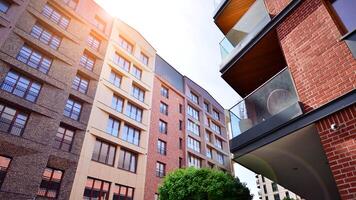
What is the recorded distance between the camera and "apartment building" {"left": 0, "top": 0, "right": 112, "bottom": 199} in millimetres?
15828

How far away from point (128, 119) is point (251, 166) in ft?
62.9

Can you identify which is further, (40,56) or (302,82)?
(40,56)

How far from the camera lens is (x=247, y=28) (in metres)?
8.67

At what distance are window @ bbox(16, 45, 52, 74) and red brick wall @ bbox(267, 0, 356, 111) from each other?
64.2 feet

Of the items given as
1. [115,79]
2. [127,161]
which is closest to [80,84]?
[115,79]

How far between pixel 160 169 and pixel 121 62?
43.5 feet

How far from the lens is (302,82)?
17.6ft

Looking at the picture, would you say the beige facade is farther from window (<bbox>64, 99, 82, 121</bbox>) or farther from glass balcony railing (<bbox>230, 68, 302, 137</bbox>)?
glass balcony railing (<bbox>230, 68, 302, 137</bbox>)

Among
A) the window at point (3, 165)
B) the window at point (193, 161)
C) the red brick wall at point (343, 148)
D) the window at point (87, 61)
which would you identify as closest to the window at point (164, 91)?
the window at point (193, 161)

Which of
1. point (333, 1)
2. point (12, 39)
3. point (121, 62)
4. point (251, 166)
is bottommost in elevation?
point (251, 166)

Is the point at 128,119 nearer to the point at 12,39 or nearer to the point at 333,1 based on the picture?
the point at 12,39

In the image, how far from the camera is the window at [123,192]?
20.9 m

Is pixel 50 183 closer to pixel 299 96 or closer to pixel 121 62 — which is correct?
pixel 121 62

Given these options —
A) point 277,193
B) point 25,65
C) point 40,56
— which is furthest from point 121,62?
point 277,193
